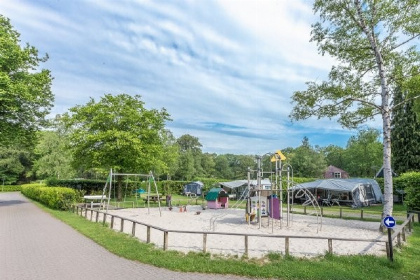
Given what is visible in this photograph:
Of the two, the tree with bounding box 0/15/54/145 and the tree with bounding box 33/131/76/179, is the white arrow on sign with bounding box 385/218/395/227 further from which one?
the tree with bounding box 33/131/76/179

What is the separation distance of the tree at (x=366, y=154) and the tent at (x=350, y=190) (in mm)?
25052

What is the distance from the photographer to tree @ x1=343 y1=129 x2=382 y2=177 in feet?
174

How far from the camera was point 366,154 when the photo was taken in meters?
57.0

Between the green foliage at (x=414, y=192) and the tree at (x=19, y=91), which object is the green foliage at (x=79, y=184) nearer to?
the tree at (x=19, y=91)

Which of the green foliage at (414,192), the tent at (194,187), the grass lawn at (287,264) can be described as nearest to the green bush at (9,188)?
the tent at (194,187)

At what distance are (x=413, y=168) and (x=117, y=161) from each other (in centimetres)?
3090

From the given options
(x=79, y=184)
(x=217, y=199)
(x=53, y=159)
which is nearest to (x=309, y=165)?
(x=217, y=199)

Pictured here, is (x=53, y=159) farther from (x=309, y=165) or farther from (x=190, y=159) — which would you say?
(x=309, y=165)

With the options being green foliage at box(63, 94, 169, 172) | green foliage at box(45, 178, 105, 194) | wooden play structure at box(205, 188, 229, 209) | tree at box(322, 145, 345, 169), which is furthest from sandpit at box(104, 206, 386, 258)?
tree at box(322, 145, 345, 169)

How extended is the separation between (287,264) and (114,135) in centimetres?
1839

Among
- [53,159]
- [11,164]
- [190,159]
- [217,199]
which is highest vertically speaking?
[190,159]

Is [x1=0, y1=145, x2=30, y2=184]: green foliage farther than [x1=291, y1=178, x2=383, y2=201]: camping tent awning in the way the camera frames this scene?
Yes

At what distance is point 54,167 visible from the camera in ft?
126

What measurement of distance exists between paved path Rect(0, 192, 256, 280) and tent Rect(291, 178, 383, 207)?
68.3ft
